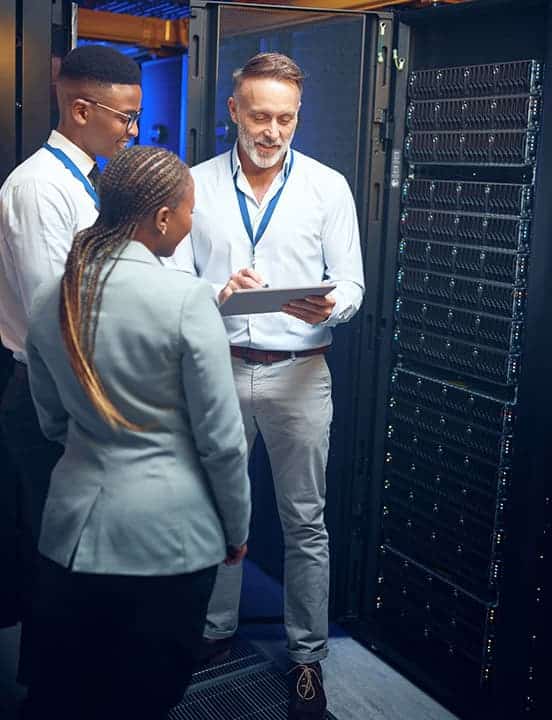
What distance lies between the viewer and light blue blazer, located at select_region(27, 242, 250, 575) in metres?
1.64

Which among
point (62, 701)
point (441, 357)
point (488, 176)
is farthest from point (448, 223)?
point (62, 701)

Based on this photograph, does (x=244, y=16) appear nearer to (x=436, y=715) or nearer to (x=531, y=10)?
(x=531, y=10)

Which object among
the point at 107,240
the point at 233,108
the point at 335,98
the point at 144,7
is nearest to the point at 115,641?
the point at 107,240

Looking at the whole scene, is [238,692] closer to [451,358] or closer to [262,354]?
[262,354]

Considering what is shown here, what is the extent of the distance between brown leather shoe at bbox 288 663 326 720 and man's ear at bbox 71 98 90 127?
178 centimetres

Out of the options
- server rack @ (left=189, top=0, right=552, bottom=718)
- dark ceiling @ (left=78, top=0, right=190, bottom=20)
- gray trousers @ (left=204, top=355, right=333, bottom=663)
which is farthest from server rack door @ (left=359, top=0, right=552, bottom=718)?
dark ceiling @ (left=78, top=0, right=190, bottom=20)

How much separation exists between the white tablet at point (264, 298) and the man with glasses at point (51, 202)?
46cm

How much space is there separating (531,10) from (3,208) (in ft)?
5.14

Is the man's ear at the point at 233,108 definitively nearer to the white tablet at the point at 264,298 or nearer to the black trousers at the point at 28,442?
the white tablet at the point at 264,298

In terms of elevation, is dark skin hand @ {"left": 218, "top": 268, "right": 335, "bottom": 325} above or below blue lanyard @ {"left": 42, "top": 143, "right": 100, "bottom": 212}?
below

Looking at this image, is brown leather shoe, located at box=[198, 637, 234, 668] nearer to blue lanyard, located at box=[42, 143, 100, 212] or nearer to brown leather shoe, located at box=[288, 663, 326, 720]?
brown leather shoe, located at box=[288, 663, 326, 720]

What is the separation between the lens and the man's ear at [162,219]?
69.1 inches

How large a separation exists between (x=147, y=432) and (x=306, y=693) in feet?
4.74

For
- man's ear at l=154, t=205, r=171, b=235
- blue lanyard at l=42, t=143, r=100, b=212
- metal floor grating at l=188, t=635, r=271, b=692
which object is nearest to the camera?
man's ear at l=154, t=205, r=171, b=235
